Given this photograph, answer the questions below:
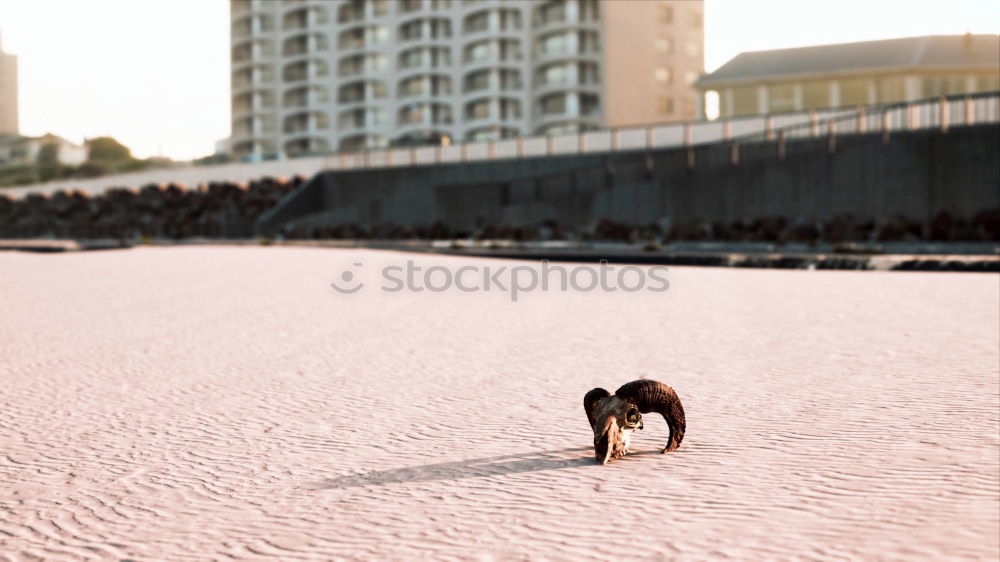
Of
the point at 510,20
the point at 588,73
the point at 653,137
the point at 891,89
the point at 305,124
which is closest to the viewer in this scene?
the point at 653,137

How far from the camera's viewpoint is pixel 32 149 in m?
148

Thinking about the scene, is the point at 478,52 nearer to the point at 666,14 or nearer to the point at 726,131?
the point at 666,14

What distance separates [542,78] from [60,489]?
78321mm

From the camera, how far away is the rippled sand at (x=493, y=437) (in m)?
4.37

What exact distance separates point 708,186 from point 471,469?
2753 centimetres

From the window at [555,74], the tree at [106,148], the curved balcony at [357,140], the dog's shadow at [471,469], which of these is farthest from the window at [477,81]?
the dog's shadow at [471,469]

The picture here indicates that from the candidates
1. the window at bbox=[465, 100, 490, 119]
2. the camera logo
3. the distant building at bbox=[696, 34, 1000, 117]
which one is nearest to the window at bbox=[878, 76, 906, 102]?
the distant building at bbox=[696, 34, 1000, 117]

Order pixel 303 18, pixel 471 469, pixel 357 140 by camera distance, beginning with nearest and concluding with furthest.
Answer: pixel 471 469, pixel 357 140, pixel 303 18

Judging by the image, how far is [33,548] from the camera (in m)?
4.38

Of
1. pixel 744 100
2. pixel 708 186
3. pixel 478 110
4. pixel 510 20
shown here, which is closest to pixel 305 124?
pixel 478 110

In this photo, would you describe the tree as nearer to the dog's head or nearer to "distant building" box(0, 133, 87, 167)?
"distant building" box(0, 133, 87, 167)

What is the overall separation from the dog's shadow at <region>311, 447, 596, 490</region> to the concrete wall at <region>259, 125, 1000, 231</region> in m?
24.0

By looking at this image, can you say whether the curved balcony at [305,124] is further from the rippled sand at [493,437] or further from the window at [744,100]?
the rippled sand at [493,437]

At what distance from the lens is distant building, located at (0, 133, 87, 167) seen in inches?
5778
